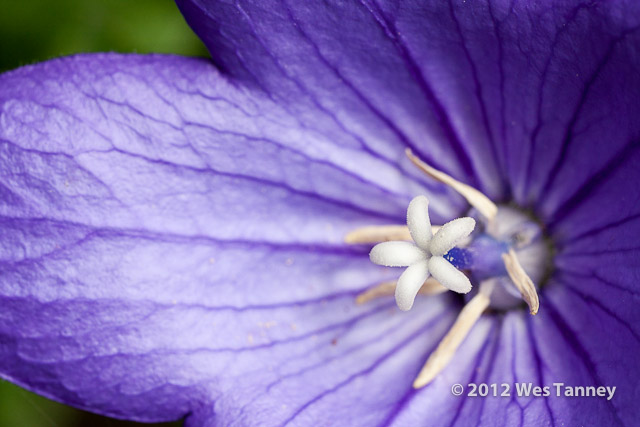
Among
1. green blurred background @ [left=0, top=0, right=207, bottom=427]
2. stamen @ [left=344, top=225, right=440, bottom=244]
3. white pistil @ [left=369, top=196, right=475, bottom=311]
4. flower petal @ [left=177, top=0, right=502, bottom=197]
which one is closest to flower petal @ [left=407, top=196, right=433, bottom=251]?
white pistil @ [left=369, top=196, right=475, bottom=311]

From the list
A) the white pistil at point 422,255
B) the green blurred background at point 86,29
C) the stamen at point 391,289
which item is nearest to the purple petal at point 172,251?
the stamen at point 391,289

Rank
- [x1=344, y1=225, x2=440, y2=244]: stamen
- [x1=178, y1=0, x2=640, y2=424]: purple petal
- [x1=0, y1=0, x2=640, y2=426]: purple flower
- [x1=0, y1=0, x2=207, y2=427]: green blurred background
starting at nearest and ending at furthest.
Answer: [x1=178, y1=0, x2=640, y2=424]: purple petal
[x1=0, y1=0, x2=640, y2=426]: purple flower
[x1=344, y1=225, x2=440, y2=244]: stamen
[x1=0, y1=0, x2=207, y2=427]: green blurred background

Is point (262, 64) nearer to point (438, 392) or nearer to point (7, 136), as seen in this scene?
point (7, 136)

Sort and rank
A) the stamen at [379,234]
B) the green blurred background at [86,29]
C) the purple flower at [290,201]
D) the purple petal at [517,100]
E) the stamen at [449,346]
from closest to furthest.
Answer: the purple petal at [517,100] → the purple flower at [290,201] → the stamen at [449,346] → the stamen at [379,234] → the green blurred background at [86,29]

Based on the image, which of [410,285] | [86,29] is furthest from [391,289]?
[86,29]

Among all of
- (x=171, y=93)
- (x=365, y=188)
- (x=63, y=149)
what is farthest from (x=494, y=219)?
(x=63, y=149)

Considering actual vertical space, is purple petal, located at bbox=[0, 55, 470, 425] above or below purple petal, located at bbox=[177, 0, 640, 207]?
below

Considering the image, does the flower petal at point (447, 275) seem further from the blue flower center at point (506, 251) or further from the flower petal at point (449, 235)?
the blue flower center at point (506, 251)

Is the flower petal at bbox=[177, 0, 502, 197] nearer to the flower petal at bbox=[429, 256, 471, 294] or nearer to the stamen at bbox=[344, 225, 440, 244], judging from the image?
the stamen at bbox=[344, 225, 440, 244]
